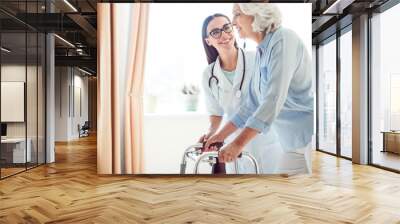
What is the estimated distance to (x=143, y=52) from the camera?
595 centimetres

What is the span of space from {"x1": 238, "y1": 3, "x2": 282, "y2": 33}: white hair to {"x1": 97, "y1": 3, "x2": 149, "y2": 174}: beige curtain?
159cm

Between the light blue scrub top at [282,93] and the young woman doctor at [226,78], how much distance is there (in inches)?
5.2

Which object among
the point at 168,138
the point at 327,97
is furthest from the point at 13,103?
the point at 327,97

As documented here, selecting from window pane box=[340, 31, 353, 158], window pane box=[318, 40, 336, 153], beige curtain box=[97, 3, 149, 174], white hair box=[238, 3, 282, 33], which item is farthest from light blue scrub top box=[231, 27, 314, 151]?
window pane box=[318, 40, 336, 153]

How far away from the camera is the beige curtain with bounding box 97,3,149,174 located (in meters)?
5.95

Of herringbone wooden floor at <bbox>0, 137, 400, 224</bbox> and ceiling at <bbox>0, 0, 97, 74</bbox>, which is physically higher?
ceiling at <bbox>0, 0, 97, 74</bbox>

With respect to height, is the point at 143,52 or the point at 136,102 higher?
the point at 143,52

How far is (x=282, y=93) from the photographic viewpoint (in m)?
5.83

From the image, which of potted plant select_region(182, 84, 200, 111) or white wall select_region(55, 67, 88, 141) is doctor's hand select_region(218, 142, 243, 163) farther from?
white wall select_region(55, 67, 88, 141)

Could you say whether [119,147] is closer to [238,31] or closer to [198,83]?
[198,83]

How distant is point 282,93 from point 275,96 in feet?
0.39

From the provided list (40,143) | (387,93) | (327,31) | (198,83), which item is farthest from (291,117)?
(40,143)

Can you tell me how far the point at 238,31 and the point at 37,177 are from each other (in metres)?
3.97

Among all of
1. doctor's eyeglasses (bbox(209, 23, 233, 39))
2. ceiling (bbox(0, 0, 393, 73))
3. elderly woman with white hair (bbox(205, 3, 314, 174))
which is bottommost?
elderly woman with white hair (bbox(205, 3, 314, 174))
